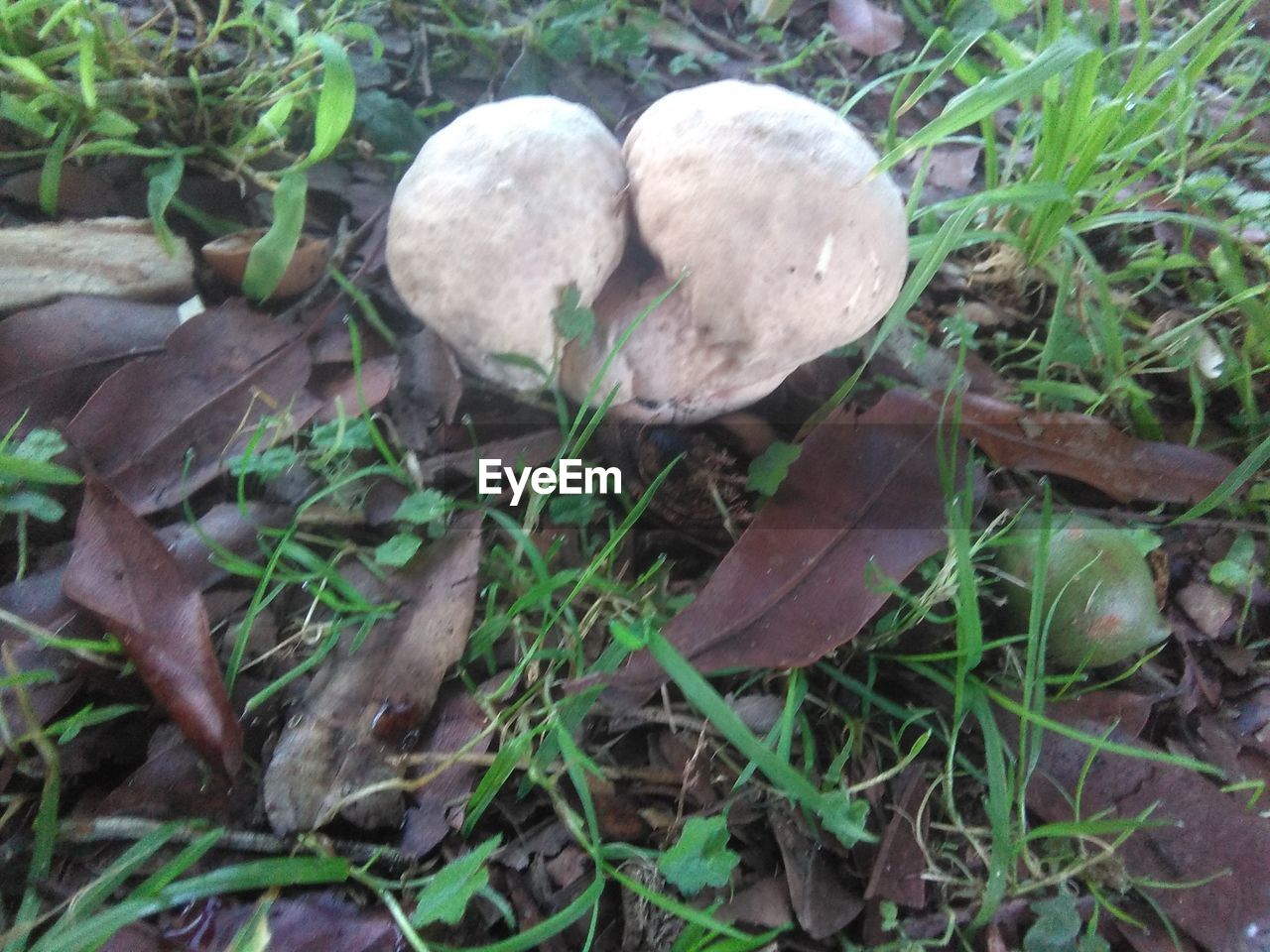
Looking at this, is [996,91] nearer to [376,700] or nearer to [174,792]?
[376,700]

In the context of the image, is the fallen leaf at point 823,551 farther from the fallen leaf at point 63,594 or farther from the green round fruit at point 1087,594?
the fallen leaf at point 63,594

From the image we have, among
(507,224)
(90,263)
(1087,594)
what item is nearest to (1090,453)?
(1087,594)

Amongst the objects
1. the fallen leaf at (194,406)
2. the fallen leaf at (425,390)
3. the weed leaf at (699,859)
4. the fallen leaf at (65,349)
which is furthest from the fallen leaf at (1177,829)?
the fallen leaf at (65,349)

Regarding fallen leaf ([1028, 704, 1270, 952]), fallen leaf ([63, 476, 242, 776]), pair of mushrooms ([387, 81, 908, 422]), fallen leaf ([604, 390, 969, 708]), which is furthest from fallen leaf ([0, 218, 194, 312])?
fallen leaf ([1028, 704, 1270, 952])

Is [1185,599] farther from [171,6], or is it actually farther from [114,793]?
[171,6]

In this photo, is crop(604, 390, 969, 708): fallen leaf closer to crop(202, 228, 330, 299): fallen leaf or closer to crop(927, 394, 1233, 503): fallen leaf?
crop(927, 394, 1233, 503): fallen leaf

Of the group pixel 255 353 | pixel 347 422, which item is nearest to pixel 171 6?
pixel 255 353

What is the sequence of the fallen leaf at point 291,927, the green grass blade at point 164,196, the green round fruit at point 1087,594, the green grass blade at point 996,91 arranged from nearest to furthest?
1. the fallen leaf at point 291,927
2. the green grass blade at point 996,91
3. the green round fruit at point 1087,594
4. the green grass blade at point 164,196
